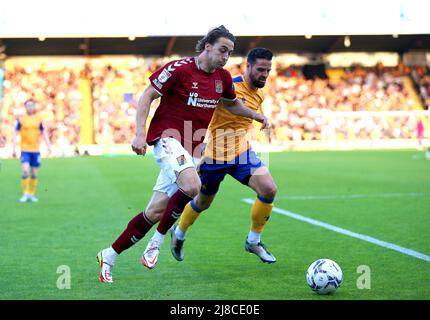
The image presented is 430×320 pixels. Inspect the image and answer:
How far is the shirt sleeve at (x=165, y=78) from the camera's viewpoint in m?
6.52

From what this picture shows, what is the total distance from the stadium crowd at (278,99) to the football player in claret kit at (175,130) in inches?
1125

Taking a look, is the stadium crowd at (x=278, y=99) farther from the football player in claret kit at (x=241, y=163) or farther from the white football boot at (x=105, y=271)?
the white football boot at (x=105, y=271)

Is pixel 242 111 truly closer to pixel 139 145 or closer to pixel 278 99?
pixel 139 145

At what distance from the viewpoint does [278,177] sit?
19656 millimetres

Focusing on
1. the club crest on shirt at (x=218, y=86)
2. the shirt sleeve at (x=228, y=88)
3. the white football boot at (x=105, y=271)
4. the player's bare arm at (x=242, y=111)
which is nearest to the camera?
the white football boot at (x=105, y=271)

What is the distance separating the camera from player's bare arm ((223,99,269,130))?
7410 mm

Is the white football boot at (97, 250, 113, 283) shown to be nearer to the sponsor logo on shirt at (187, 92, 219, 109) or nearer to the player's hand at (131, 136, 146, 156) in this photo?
the player's hand at (131, 136, 146, 156)

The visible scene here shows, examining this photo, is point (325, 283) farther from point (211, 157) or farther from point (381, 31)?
point (381, 31)

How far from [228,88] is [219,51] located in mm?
541

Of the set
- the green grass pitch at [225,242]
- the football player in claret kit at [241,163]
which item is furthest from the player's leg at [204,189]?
the green grass pitch at [225,242]

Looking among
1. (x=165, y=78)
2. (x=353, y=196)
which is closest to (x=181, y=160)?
(x=165, y=78)

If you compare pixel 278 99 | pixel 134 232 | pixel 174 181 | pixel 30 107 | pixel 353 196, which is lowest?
pixel 353 196

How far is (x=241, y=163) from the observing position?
7871 mm

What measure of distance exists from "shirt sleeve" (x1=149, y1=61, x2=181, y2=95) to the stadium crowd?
2871 cm
